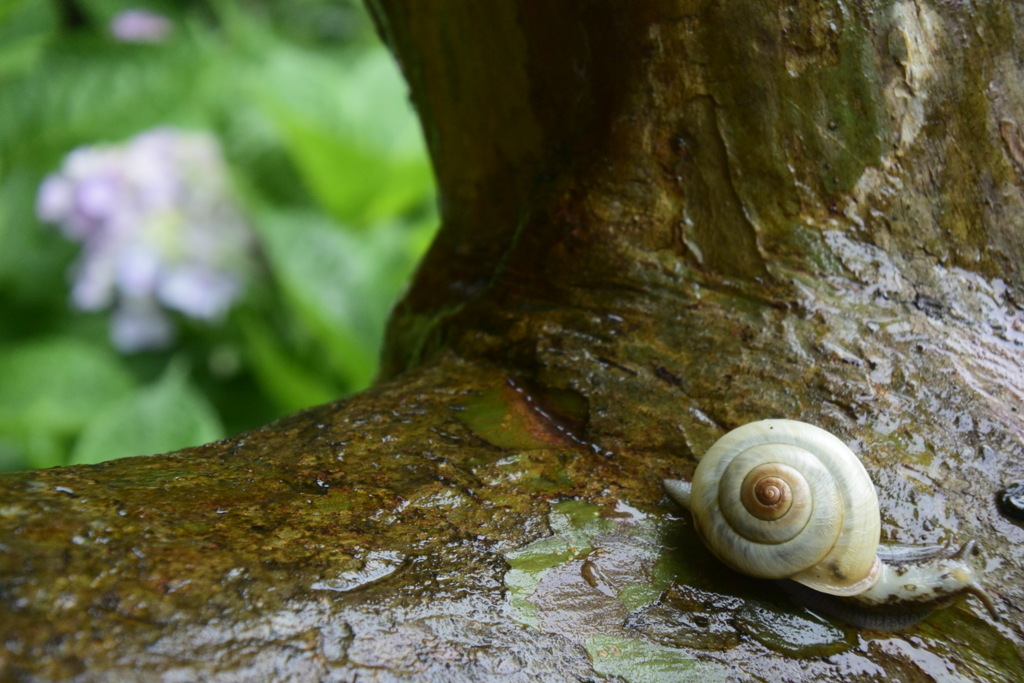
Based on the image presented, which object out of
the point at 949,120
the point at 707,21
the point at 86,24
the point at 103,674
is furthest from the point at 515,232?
the point at 86,24

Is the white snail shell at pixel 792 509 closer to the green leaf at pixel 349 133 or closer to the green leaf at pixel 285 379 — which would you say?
the green leaf at pixel 285 379

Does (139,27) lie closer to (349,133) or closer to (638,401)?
(349,133)

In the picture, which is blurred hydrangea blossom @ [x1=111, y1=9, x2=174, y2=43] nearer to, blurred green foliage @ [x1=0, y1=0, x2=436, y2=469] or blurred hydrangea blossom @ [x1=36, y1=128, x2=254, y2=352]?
blurred green foliage @ [x1=0, y1=0, x2=436, y2=469]

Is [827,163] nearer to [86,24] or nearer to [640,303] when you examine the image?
[640,303]

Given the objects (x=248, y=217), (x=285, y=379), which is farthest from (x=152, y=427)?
(x=248, y=217)

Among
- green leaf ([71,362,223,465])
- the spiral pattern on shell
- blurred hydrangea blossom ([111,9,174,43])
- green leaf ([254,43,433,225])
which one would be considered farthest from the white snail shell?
blurred hydrangea blossom ([111,9,174,43])

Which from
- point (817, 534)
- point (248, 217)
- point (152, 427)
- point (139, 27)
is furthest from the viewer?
point (139, 27)

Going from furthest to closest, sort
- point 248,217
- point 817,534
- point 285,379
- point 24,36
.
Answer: point 248,217 → point 285,379 → point 24,36 → point 817,534
